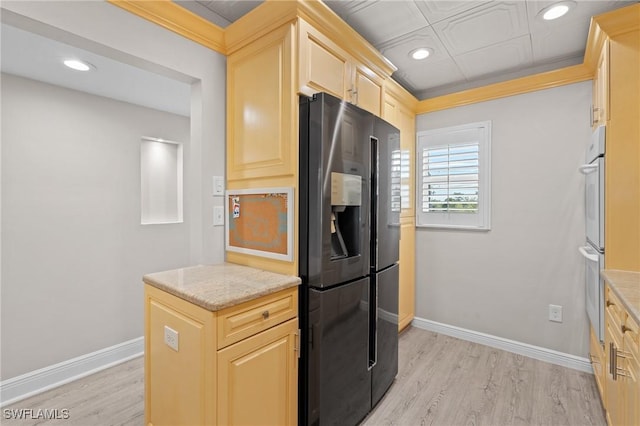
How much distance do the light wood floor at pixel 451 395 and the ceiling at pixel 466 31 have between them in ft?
8.28

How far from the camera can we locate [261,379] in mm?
1410

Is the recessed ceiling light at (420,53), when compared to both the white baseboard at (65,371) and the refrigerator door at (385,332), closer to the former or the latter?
the refrigerator door at (385,332)

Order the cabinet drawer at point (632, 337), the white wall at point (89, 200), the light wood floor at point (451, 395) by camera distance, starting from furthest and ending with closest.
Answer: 1. the light wood floor at point (451, 395)
2. the white wall at point (89, 200)
3. the cabinet drawer at point (632, 337)

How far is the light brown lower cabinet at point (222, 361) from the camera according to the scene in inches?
49.6

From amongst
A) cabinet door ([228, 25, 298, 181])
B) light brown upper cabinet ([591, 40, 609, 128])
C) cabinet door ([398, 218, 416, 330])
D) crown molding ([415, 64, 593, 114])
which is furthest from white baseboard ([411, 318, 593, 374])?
cabinet door ([228, 25, 298, 181])

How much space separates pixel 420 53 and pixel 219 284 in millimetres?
2308

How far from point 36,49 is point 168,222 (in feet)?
5.69

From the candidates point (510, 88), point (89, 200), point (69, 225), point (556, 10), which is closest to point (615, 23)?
point (556, 10)

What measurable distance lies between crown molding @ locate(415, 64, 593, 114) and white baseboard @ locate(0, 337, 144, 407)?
12.0 feet

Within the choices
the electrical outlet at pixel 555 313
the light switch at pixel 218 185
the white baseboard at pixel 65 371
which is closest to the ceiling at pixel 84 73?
the light switch at pixel 218 185

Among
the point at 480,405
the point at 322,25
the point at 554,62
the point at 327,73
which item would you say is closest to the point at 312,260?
the point at 327,73

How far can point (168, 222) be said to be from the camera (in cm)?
322

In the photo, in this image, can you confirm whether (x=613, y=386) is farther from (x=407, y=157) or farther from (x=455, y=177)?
(x=407, y=157)

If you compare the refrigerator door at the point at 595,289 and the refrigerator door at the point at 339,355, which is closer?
the refrigerator door at the point at 339,355
